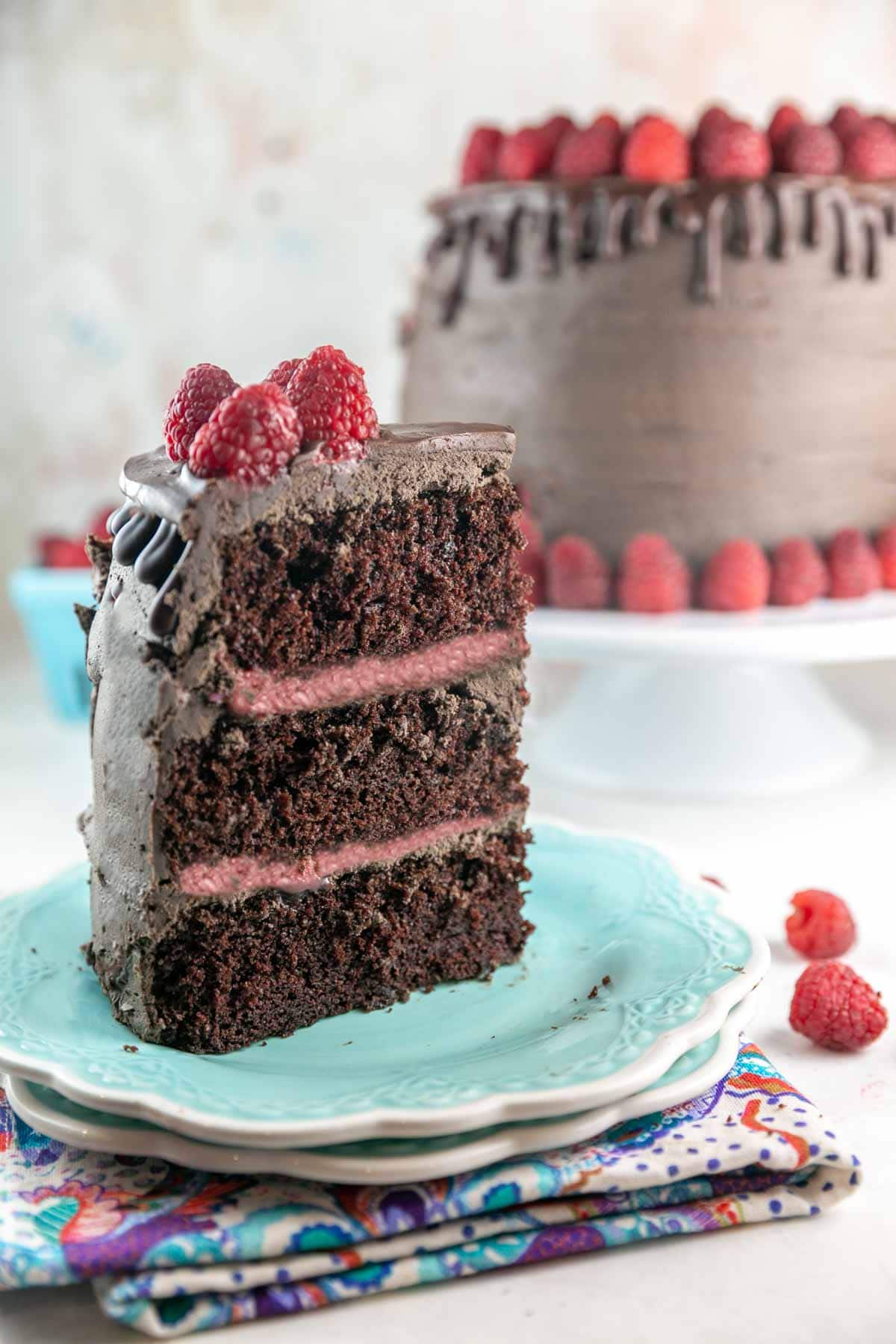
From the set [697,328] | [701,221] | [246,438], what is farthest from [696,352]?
[246,438]

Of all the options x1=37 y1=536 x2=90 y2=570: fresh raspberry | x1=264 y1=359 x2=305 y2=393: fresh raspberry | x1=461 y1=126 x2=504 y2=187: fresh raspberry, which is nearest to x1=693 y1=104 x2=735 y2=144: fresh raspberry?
x1=461 y1=126 x2=504 y2=187: fresh raspberry

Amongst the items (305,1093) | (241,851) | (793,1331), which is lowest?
(793,1331)

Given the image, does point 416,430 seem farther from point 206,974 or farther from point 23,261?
point 23,261

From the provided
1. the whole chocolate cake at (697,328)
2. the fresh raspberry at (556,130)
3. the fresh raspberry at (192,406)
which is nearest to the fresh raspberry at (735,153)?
the whole chocolate cake at (697,328)

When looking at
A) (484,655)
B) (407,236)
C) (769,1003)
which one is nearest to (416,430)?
(484,655)

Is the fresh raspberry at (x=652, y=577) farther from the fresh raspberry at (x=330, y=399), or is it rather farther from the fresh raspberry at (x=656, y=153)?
the fresh raspberry at (x=330, y=399)
